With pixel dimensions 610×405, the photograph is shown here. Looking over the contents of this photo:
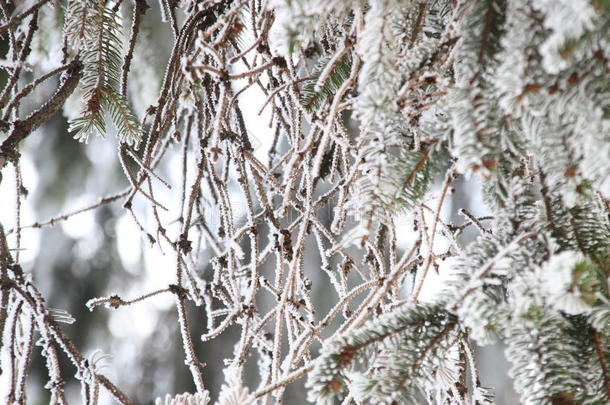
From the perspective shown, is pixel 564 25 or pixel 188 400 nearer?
pixel 564 25

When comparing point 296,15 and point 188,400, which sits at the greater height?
point 296,15

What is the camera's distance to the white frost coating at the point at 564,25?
0.92ft

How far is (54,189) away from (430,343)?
90.2 inches

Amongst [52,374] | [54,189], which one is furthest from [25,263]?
[52,374]

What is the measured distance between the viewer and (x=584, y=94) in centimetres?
32

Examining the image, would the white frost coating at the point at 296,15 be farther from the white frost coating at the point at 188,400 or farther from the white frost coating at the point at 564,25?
the white frost coating at the point at 188,400

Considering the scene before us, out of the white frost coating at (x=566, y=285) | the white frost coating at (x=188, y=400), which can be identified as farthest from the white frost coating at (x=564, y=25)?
the white frost coating at (x=188, y=400)

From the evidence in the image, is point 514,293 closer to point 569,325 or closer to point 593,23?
point 569,325

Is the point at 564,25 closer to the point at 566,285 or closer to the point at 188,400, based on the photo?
the point at 566,285

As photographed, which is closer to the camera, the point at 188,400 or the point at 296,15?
the point at 296,15

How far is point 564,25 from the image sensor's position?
0.28 meters

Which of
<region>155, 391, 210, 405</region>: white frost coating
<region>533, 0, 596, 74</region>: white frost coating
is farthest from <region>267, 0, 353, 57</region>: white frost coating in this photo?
<region>155, 391, 210, 405</region>: white frost coating

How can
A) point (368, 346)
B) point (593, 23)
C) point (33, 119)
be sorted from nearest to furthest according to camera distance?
point (593, 23), point (368, 346), point (33, 119)

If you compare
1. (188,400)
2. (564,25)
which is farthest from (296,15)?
(188,400)
